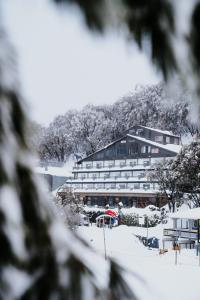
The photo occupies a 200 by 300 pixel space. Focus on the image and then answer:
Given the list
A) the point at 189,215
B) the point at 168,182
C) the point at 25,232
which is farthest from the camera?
the point at 168,182

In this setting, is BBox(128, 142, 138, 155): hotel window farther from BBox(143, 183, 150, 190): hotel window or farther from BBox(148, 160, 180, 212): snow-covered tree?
BBox(148, 160, 180, 212): snow-covered tree

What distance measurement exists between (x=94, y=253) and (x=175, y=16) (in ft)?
1.50

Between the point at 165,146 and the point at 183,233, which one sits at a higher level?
the point at 165,146

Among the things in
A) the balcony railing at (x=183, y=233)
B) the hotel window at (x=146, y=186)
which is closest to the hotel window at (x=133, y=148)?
the hotel window at (x=146, y=186)

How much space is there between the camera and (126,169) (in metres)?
24.0

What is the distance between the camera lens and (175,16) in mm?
725

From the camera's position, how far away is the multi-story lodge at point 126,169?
22.6m

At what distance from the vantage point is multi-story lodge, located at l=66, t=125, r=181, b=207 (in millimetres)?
22609

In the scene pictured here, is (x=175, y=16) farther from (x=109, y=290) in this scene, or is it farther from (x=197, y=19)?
(x=109, y=290)

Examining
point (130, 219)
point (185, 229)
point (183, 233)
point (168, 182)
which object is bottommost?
point (130, 219)

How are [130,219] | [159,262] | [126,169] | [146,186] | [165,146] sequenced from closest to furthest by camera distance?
[159,262] → [130,219] → [146,186] → [165,146] → [126,169]

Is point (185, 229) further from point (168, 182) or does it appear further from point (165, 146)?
point (165, 146)

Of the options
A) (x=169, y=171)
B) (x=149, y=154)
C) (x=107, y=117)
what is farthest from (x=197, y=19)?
(x=107, y=117)

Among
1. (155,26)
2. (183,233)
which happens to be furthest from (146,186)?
(155,26)
